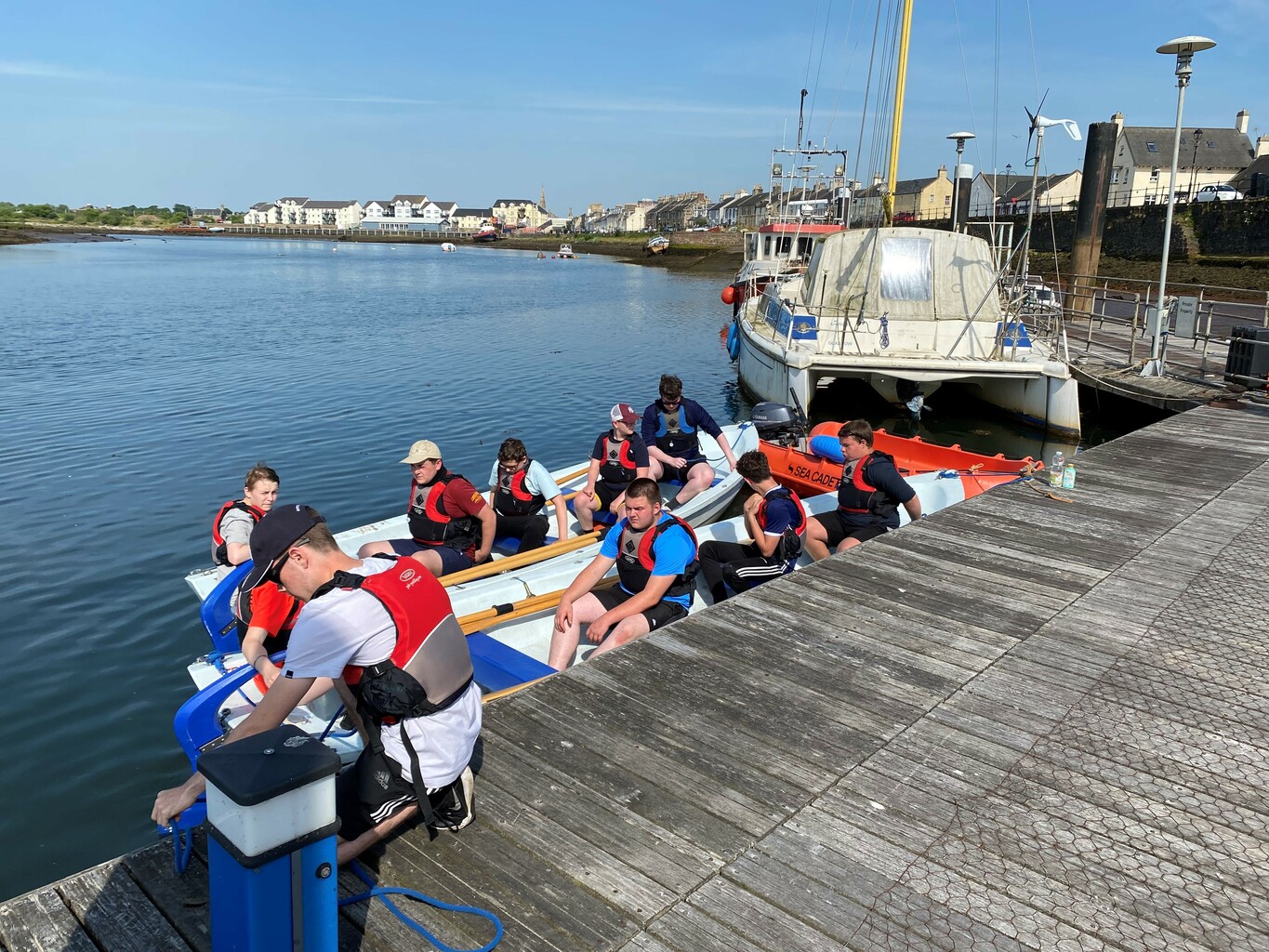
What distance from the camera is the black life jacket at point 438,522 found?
7465 millimetres

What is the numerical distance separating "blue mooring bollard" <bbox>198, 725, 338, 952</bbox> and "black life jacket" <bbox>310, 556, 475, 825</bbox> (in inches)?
23.7

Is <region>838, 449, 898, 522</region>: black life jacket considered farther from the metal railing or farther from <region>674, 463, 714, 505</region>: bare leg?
the metal railing

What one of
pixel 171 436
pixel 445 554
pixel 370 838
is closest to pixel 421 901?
pixel 370 838

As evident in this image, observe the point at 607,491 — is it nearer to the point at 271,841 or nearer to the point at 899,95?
the point at 271,841

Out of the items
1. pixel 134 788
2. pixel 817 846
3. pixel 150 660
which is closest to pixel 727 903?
pixel 817 846

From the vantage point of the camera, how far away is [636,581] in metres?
5.87

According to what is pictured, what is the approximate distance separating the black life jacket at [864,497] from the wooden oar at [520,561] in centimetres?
247

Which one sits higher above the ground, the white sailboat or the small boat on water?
the white sailboat

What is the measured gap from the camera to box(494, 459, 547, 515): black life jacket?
8320 mm

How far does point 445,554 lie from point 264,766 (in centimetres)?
505

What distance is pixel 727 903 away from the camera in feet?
10.4

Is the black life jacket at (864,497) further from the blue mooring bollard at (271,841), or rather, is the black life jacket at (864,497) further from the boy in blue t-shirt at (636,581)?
the blue mooring bollard at (271,841)

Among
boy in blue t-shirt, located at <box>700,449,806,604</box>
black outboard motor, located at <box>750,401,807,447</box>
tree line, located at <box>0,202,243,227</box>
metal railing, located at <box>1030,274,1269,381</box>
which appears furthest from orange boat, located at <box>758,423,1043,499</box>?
tree line, located at <box>0,202,243,227</box>

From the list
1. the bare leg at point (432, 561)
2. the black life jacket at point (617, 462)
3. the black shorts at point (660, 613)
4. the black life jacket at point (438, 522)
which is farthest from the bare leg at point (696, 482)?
the black shorts at point (660, 613)
